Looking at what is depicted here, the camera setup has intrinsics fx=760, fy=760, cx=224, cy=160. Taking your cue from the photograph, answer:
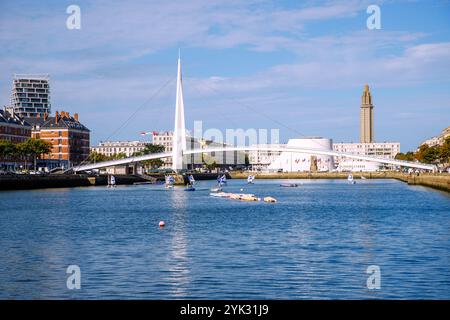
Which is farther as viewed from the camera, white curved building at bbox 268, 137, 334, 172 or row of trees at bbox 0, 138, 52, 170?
white curved building at bbox 268, 137, 334, 172

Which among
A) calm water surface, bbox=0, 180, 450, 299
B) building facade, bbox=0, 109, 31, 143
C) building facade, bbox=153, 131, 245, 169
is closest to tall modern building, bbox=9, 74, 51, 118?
building facade, bbox=153, 131, 245, 169

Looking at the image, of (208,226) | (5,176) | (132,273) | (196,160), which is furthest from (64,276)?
(196,160)

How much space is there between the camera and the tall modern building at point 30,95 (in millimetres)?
169250

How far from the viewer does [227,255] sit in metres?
21.1

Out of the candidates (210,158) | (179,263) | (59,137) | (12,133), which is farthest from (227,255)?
(210,158)

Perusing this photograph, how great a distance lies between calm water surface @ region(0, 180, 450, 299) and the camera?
51.4 ft

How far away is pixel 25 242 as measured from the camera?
81.9 feet

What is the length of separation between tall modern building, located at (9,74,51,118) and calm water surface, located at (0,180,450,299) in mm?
136968

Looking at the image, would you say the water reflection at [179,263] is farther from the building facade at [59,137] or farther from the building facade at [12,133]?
the building facade at [59,137]

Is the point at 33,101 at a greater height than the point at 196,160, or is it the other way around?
the point at 33,101

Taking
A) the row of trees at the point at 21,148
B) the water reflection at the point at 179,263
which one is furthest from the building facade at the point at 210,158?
the water reflection at the point at 179,263

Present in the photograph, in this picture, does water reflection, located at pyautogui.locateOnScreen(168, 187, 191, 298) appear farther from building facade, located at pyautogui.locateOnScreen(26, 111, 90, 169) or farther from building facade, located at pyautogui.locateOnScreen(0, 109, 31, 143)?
building facade, located at pyautogui.locateOnScreen(26, 111, 90, 169)
